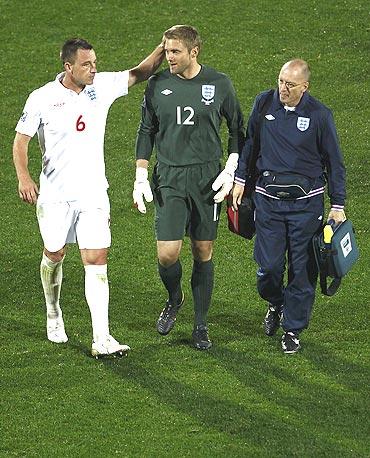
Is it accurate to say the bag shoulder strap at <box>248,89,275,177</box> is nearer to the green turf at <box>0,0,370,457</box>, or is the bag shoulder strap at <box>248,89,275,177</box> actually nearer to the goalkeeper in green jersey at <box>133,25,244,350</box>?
the goalkeeper in green jersey at <box>133,25,244,350</box>

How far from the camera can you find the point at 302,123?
9547 mm

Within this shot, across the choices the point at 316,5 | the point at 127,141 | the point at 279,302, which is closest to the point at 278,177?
the point at 279,302

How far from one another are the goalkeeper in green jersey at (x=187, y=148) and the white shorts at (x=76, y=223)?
301mm

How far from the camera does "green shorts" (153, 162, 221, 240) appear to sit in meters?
9.81

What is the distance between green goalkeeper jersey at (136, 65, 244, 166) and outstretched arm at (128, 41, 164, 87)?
0.74ft

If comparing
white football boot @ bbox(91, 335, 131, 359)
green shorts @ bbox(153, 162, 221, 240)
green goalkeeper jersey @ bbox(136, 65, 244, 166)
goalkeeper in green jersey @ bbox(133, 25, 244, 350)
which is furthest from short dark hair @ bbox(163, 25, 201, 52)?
white football boot @ bbox(91, 335, 131, 359)

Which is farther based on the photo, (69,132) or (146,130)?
(146,130)

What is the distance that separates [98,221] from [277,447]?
2325 millimetres

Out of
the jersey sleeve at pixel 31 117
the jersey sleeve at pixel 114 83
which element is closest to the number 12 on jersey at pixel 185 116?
the jersey sleeve at pixel 114 83

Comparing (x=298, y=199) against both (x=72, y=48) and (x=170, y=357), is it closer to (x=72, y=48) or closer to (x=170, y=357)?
(x=170, y=357)

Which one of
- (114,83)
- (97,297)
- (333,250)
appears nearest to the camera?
(333,250)

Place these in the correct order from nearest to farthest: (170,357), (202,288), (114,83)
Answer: (170,357)
(114,83)
(202,288)

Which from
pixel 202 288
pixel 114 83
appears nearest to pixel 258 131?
pixel 114 83

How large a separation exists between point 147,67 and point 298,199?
146 cm
